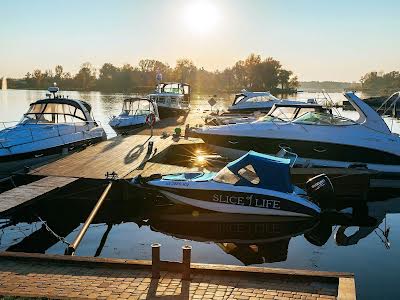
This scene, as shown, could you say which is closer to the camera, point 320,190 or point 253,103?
point 320,190

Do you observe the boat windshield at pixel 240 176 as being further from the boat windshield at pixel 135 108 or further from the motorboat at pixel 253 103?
the motorboat at pixel 253 103

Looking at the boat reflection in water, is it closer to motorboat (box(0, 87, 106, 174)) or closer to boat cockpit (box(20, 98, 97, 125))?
motorboat (box(0, 87, 106, 174))

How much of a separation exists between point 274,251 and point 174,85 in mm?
34334

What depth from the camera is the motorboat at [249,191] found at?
42.3 ft

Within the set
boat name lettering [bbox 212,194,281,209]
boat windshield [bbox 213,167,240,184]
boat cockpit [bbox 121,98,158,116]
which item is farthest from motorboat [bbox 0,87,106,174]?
boat name lettering [bbox 212,194,281,209]

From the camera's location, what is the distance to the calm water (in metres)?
10.9

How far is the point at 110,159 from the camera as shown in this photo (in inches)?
701

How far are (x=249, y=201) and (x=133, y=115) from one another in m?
18.5

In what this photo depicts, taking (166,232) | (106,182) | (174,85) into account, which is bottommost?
(166,232)

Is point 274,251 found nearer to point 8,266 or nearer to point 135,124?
point 8,266

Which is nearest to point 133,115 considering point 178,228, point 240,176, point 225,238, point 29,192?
point 29,192

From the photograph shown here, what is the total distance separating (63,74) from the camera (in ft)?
578

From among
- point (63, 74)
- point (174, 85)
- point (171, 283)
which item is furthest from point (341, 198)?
point (63, 74)

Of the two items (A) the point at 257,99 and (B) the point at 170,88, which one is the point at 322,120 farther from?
(B) the point at 170,88
